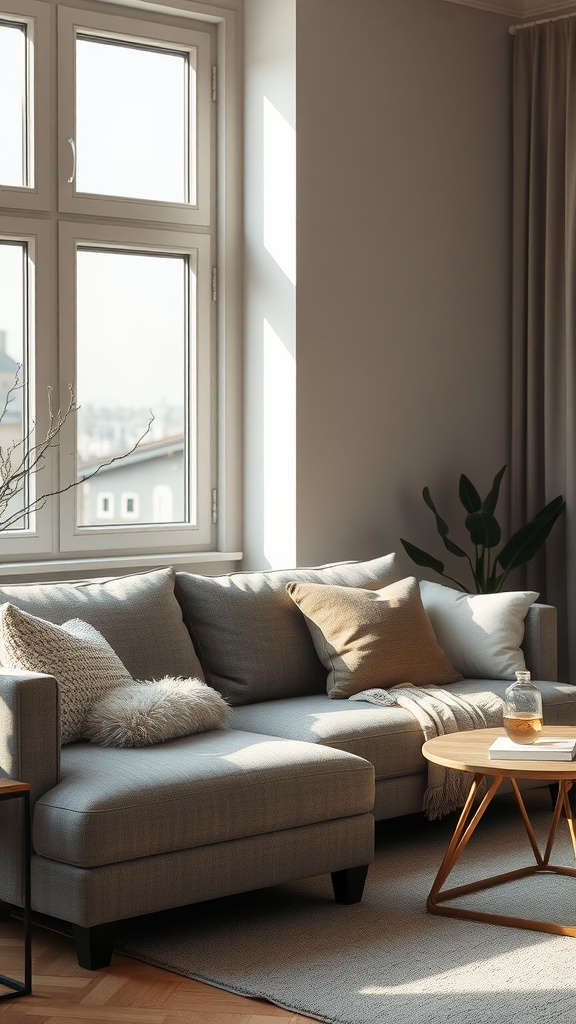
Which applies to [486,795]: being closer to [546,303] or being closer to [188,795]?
[188,795]

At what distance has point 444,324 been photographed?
17.7 feet

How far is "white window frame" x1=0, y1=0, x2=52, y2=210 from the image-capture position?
454 centimetres

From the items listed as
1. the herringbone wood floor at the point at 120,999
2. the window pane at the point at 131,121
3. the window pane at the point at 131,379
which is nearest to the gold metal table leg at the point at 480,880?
the herringbone wood floor at the point at 120,999

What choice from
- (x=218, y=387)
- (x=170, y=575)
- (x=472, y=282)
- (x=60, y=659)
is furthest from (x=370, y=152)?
(x=60, y=659)

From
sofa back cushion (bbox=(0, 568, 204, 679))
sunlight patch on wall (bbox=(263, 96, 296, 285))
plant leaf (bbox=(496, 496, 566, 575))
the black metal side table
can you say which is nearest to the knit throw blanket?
sofa back cushion (bbox=(0, 568, 204, 679))

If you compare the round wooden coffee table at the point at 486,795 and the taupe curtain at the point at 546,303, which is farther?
the taupe curtain at the point at 546,303

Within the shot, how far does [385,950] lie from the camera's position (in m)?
3.08

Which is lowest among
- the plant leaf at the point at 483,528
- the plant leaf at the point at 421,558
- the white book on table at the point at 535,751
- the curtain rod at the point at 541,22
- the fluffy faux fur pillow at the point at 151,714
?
the white book on table at the point at 535,751

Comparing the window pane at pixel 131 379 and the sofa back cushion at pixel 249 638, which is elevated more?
the window pane at pixel 131 379

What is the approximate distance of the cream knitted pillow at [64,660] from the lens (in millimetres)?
3408

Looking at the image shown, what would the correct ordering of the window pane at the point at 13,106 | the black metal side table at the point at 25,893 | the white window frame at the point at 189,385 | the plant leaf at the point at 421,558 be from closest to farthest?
the black metal side table at the point at 25,893 < the window pane at the point at 13,106 < the white window frame at the point at 189,385 < the plant leaf at the point at 421,558

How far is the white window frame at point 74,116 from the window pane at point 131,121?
1.9 inches

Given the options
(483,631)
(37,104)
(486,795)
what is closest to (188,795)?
(486,795)

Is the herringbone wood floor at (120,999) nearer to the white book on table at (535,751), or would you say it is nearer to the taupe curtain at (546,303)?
the white book on table at (535,751)
